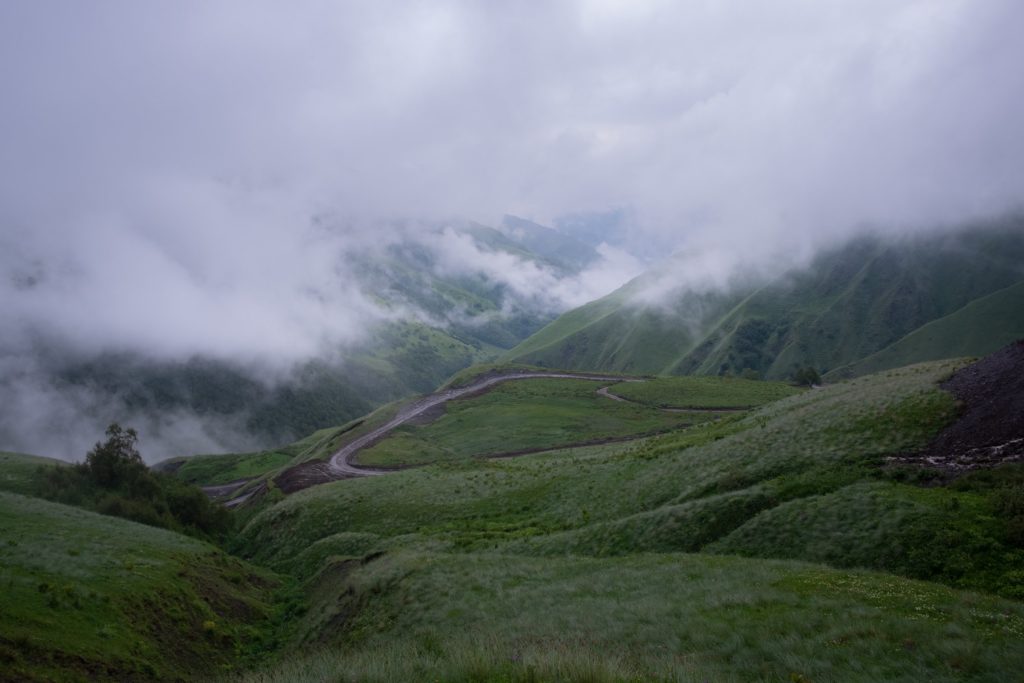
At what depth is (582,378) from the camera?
147m

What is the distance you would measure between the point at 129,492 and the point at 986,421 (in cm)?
6531

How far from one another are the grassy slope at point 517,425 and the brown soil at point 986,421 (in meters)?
54.5

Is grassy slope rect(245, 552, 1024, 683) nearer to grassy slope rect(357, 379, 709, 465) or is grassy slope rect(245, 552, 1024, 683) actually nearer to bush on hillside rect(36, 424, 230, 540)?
bush on hillside rect(36, 424, 230, 540)

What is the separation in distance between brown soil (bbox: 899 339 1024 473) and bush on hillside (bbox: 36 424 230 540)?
55606 millimetres

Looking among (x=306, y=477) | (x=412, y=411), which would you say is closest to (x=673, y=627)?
(x=306, y=477)

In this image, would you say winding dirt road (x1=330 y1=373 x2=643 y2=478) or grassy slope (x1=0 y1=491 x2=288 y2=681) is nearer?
grassy slope (x1=0 y1=491 x2=288 y2=681)

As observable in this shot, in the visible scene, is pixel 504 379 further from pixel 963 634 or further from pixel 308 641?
pixel 963 634

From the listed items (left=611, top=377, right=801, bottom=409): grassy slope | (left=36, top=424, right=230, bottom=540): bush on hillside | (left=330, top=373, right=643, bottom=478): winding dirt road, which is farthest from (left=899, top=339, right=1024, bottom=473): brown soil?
(left=611, top=377, right=801, bottom=409): grassy slope

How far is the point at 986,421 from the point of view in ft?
96.7

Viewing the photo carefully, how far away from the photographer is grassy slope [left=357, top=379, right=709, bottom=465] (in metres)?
87.4

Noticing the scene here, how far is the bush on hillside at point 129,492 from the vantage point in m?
48.3

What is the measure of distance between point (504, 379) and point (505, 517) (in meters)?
104

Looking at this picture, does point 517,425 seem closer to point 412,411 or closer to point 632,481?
point 412,411

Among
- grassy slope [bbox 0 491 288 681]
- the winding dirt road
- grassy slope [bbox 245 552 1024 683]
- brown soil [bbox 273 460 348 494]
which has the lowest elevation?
grassy slope [bbox 245 552 1024 683]
